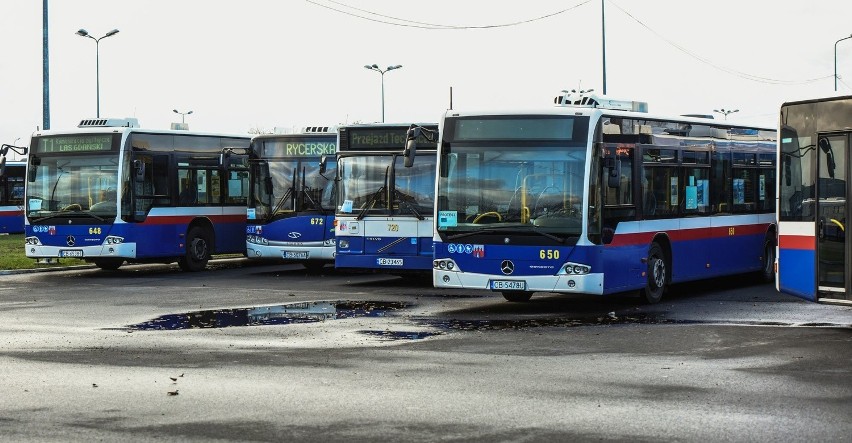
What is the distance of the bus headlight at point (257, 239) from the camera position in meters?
27.8

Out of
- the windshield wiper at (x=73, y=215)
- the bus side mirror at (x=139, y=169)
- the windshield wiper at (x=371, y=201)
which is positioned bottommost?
the windshield wiper at (x=73, y=215)

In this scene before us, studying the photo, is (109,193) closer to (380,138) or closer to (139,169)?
(139,169)

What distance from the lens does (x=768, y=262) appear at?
80.8 feet

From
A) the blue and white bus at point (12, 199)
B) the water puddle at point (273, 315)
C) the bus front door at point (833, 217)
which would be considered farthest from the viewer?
the blue and white bus at point (12, 199)

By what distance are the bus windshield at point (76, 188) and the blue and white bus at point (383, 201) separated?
552 cm

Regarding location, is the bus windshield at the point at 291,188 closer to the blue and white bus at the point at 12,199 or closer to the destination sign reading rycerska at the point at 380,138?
the destination sign reading rycerska at the point at 380,138

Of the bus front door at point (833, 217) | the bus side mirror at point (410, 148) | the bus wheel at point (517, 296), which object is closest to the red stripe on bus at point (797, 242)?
the bus front door at point (833, 217)

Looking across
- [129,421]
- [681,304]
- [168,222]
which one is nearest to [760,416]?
[129,421]

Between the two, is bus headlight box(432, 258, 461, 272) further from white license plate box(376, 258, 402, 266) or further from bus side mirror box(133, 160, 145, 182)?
bus side mirror box(133, 160, 145, 182)

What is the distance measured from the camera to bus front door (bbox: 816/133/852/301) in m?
15.7

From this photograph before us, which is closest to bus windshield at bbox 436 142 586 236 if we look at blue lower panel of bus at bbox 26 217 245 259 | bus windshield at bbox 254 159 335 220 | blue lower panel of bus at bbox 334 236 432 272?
blue lower panel of bus at bbox 334 236 432 272

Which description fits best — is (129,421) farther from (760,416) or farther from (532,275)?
(532,275)

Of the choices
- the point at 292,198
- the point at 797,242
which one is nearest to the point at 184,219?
the point at 292,198

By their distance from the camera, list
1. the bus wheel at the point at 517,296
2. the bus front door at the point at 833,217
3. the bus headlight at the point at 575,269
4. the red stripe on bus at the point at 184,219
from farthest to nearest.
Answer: the red stripe on bus at the point at 184,219 → the bus wheel at the point at 517,296 → the bus headlight at the point at 575,269 → the bus front door at the point at 833,217
